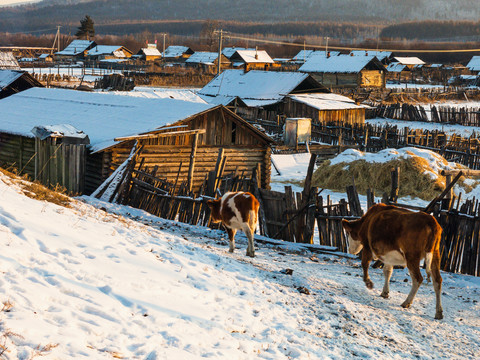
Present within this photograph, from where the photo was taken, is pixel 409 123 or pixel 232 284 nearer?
pixel 232 284

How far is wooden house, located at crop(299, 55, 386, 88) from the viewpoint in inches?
2406

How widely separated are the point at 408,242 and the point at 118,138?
1032 centimetres

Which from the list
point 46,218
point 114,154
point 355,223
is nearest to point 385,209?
point 355,223

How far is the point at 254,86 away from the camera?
44219mm

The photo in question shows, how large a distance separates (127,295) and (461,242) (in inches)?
256

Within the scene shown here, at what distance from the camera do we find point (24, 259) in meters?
6.34

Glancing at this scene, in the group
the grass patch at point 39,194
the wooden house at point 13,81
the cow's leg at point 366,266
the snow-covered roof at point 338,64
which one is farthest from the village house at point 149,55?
the cow's leg at point 366,266

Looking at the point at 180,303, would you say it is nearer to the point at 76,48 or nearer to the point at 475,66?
the point at 475,66

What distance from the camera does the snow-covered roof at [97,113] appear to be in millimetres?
17734

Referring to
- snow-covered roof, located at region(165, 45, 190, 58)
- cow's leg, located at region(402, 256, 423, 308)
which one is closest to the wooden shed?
cow's leg, located at region(402, 256, 423, 308)

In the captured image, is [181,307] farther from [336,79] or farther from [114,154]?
[336,79]

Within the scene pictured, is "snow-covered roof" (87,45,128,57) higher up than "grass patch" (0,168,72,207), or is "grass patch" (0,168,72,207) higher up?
"snow-covered roof" (87,45,128,57)

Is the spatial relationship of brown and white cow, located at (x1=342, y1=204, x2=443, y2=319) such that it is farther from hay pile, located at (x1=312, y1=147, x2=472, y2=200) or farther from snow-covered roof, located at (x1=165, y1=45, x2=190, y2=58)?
snow-covered roof, located at (x1=165, y1=45, x2=190, y2=58)

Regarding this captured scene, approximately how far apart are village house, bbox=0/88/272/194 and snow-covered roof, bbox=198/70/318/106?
1898cm
